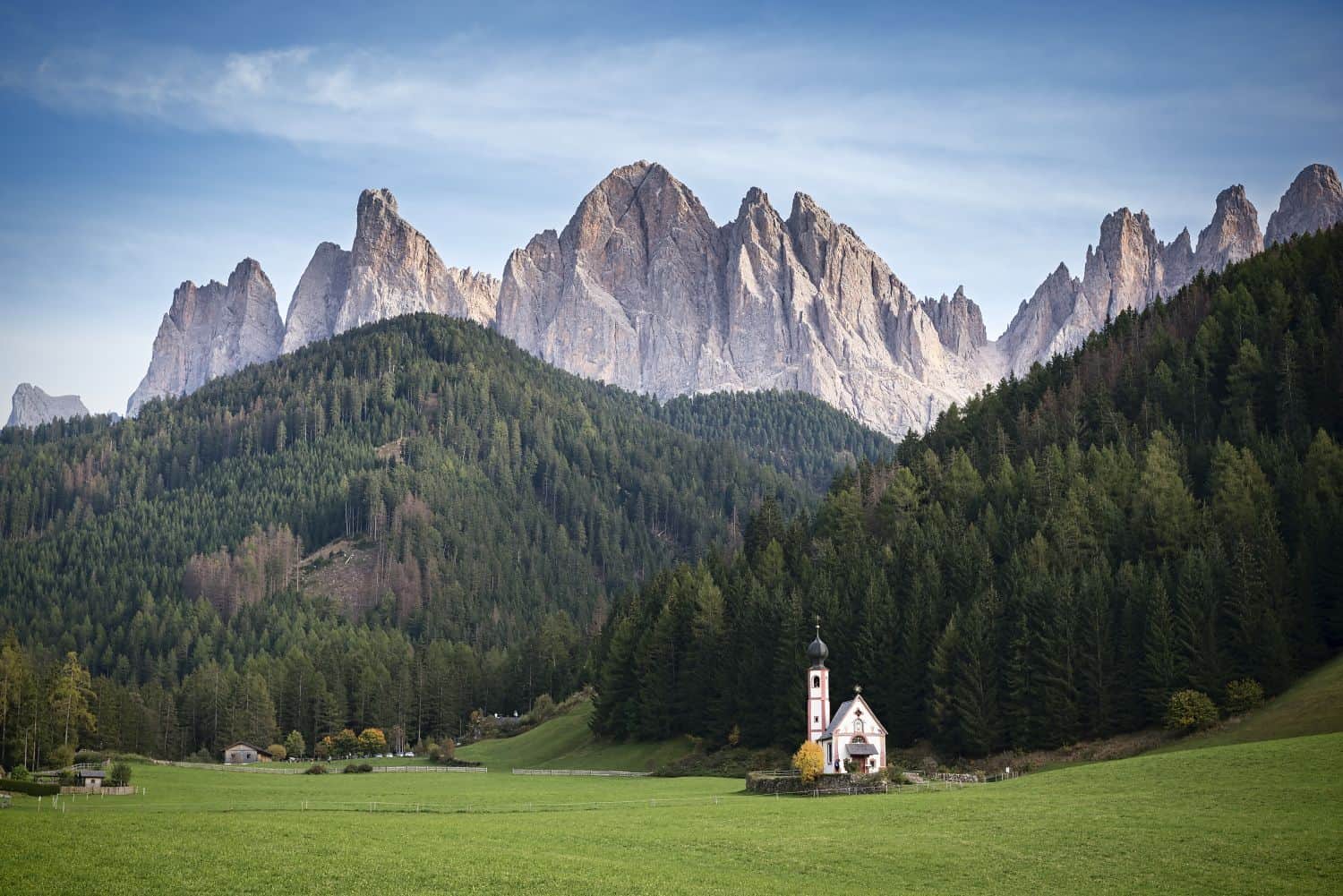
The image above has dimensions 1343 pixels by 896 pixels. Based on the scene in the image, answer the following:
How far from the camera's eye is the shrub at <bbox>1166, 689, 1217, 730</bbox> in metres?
72.8

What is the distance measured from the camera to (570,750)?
110 meters

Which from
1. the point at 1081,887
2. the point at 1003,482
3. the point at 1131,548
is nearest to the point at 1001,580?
the point at 1131,548

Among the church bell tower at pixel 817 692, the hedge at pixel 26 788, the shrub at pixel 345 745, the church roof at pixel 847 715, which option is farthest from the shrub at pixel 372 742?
the hedge at pixel 26 788

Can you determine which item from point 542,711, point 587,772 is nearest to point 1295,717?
point 587,772

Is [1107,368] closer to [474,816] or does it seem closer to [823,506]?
[823,506]

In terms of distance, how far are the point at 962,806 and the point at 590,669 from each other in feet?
244

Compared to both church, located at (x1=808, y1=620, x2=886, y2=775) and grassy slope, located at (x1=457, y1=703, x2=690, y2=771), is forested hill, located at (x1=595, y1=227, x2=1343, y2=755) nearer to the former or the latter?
grassy slope, located at (x1=457, y1=703, x2=690, y2=771)

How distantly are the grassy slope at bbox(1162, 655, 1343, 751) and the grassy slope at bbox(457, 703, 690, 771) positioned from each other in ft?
129

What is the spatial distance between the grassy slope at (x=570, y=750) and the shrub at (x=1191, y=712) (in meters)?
36.4

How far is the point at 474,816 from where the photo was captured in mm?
59219

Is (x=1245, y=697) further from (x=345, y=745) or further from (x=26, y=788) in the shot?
(x=345, y=745)

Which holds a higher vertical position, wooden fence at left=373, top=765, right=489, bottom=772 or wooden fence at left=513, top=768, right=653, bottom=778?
wooden fence at left=513, top=768, right=653, bottom=778

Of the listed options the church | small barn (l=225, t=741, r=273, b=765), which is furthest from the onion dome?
small barn (l=225, t=741, r=273, b=765)

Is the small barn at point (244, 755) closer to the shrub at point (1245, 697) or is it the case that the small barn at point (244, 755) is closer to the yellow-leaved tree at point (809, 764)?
the yellow-leaved tree at point (809, 764)
